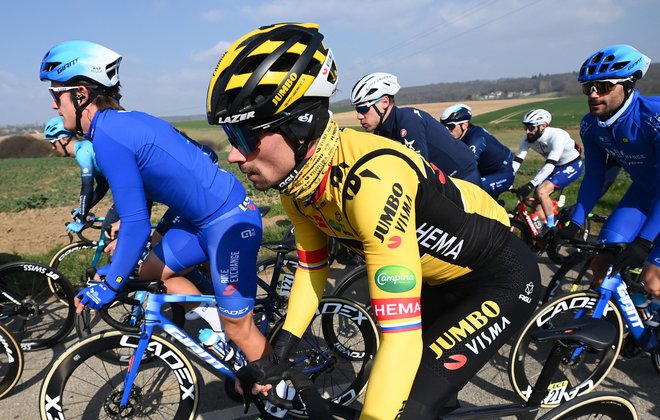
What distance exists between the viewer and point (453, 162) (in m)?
4.55

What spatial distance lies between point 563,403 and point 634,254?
1.28 meters

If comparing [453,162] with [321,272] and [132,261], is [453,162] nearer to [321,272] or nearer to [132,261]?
[321,272]

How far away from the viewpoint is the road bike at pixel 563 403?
6.79ft

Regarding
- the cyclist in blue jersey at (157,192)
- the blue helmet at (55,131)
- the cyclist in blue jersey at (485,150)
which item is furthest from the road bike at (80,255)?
the cyclist in blue jersey at (485,150)

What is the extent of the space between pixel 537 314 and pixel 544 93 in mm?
97128

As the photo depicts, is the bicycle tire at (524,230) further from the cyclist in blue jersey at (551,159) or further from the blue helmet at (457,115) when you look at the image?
the blue helmet at (457,115)

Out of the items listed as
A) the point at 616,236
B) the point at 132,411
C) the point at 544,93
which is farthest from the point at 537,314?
the point at 544,93

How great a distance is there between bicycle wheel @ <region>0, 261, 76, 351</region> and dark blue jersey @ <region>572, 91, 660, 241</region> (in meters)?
4.87

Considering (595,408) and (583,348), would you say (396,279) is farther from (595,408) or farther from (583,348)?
(583,348)

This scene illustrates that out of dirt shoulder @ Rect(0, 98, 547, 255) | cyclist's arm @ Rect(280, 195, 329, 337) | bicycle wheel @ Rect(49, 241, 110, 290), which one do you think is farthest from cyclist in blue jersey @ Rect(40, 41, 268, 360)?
dirt shoulder @ Rect(0, 98, 547, 255)

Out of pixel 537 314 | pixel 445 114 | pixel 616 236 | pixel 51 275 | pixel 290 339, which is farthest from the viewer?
pixel 445 114

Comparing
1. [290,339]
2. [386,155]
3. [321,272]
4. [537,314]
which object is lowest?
[537,314]

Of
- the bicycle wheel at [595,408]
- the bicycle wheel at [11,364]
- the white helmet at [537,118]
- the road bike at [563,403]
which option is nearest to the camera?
the road bike at [563,403]

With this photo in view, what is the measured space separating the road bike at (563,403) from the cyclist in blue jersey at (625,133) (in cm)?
107
